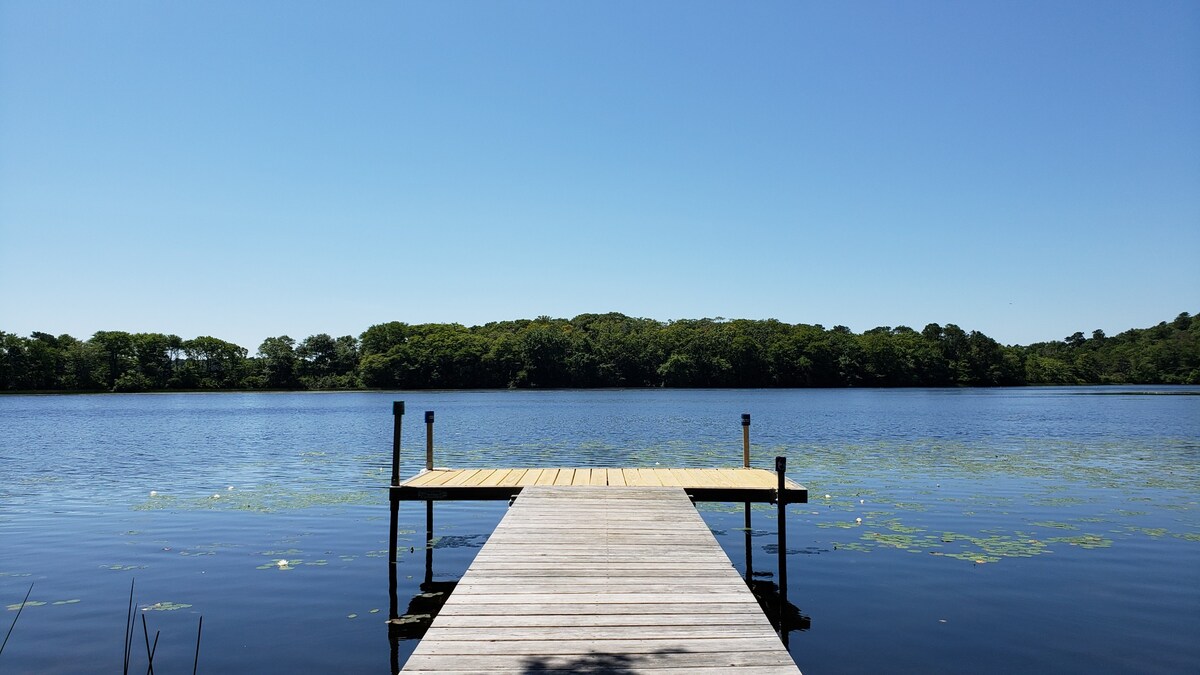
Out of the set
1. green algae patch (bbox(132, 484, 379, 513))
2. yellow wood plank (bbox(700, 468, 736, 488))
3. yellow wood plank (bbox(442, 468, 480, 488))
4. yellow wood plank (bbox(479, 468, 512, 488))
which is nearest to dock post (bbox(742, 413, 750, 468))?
yellow wood plank (bbox(700, 468, 736, 488))

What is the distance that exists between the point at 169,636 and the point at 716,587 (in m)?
6.25

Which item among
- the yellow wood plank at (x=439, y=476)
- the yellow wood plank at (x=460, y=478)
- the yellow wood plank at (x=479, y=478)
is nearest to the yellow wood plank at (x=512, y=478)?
the yellow wood plank at (x=479, y=478)

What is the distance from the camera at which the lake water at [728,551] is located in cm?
872

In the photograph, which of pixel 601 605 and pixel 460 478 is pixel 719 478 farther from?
pixel 601 605

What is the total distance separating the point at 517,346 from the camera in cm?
13062

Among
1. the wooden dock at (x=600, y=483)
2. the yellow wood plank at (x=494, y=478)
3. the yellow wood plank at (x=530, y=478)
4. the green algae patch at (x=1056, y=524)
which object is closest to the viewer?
the wooden dock at (x=600, y=483)

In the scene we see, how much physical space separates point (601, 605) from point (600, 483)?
6.36 m

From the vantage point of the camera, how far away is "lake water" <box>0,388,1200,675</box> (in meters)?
8.72

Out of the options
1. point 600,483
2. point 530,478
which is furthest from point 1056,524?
point 530,478

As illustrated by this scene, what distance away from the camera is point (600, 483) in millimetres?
12914

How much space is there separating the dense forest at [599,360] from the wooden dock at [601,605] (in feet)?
391

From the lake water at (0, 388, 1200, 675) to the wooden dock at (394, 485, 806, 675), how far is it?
1776 mm

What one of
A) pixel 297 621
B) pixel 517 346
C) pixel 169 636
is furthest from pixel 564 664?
A: pixel 517 346

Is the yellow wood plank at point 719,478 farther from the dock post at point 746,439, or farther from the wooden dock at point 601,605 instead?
the wooden dock at point 601,605
